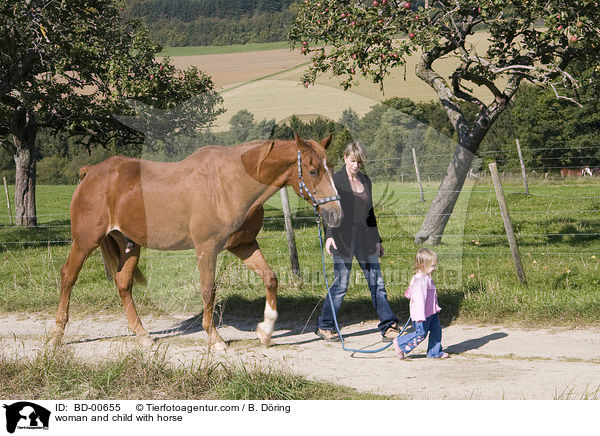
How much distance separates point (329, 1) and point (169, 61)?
7606mm

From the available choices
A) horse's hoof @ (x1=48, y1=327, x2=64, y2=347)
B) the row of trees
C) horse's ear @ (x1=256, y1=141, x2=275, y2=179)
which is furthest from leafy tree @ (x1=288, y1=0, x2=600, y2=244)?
horse's hoof @ (x1=48, y1=327, x2=64, y2=347)

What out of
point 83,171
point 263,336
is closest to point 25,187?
point 83,171

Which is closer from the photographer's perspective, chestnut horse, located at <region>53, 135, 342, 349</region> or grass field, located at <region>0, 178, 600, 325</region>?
chestnut horse, located at <region>53, 135, 342, 349</region>

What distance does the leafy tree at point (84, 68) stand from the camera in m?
15.8

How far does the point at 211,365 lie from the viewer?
5.28m

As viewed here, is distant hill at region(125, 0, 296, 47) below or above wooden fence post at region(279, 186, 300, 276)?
above

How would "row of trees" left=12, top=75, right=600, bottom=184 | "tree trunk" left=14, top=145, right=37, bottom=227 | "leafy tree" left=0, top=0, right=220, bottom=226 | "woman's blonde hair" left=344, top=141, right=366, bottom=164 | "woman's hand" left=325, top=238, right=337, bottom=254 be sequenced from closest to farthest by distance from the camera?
1. "woman's blonde hair" left=344, top=141, right=366, bottom=164
2. "woman's hand" left=325, top=238, right=337, bottom=254
3. "row of trees" left=12, top=75, right=600, bottom=184
4. "leafy tree" left=0, top=0, right=220, bottom=226
5. "tree trunk" left=14, top=145, right=37, bottom=227

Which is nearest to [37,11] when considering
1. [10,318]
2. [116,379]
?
[10,318]

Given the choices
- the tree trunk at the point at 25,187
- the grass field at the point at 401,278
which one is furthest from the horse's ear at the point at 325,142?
the tree trunk at the point at 25,187

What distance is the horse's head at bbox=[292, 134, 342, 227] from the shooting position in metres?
5.81

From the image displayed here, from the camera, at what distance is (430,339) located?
595 centimetres

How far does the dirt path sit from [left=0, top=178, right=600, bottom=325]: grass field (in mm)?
427

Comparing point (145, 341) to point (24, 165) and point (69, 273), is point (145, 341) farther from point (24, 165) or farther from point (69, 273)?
point (24, 165)

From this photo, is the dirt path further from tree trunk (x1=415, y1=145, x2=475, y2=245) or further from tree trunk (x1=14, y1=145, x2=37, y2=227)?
tree trunk (x1=14, y1=145, x2=37, y2=227)
